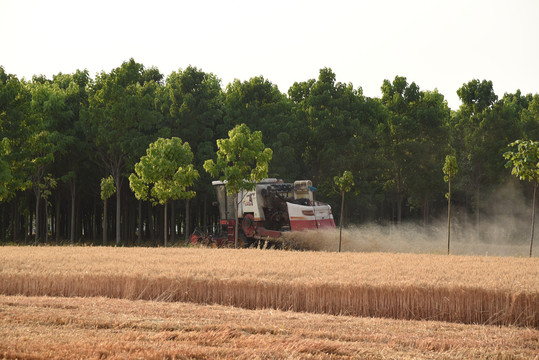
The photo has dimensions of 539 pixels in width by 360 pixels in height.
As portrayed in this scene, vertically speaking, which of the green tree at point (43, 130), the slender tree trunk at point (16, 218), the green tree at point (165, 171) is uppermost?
the green tree at point (43, 130)

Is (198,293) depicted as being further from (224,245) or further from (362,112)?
(362,112)

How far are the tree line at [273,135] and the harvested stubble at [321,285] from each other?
24.8 m

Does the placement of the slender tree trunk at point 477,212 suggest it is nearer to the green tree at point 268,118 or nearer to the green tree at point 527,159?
the green tree at point 268,118

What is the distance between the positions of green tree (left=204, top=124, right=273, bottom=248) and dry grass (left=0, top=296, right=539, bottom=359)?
56.8 feet

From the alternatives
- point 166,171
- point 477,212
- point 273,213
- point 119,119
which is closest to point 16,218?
point 119,119

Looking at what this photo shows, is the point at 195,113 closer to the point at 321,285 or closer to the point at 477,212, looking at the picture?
the point at 477,212

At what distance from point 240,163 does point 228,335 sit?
21426 millimetres

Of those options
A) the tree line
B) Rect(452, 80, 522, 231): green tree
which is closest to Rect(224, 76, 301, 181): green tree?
the tree line

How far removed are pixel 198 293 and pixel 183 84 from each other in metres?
34.1

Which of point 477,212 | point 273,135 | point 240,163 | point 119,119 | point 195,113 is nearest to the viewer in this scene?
point 240,163

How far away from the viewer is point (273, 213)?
93.7 feet

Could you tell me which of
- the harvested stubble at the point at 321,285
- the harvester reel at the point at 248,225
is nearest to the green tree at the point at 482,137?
the harvester reel at the point at 248,225

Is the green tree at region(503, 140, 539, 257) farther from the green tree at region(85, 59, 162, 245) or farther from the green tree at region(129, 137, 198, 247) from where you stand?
the green tree at region(85, 59, 162, 245)

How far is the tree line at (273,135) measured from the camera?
40.7 metres
